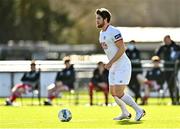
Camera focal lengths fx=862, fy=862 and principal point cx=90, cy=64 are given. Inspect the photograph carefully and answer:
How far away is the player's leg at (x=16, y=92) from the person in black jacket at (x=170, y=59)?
13.9ft

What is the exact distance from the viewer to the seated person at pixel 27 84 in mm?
25859

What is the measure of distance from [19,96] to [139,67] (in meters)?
3.77

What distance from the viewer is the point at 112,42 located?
16578 millimetres

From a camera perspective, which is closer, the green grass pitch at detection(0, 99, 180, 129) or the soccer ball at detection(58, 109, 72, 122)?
the green grass pitch at detection(0, 99, 180, 129)

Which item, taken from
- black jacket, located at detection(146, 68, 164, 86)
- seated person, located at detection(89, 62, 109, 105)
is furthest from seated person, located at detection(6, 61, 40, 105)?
black jacket, located at detection(146, 68, 164, 86)

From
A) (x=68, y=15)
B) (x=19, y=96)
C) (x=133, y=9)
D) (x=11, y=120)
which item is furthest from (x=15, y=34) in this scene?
(x=11, y=120)

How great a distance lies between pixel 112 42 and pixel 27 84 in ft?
33.2

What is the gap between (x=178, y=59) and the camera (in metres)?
26.1

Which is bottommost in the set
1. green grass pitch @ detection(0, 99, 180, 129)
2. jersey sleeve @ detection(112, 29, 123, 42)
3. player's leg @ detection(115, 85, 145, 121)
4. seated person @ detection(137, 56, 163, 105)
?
green grass pitch @ detection(0, 99, 180, 129)

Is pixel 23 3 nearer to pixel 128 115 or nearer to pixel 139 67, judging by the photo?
pixel 139 67

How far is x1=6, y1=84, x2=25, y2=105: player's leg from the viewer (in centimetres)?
2562

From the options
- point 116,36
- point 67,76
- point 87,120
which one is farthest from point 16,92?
point 116,36

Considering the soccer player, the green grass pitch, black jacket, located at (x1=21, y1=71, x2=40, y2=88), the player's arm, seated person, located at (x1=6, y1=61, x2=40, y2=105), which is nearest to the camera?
the green grass pitch

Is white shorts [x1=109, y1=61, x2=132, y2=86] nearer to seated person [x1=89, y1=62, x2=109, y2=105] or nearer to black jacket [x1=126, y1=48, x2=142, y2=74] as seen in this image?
seated person [x1=89, y1=62, x2=109, y2=105]
